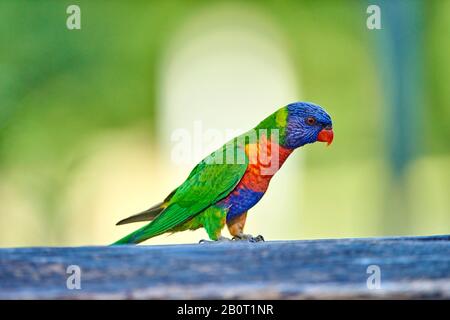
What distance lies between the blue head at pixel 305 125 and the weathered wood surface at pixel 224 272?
0.99m

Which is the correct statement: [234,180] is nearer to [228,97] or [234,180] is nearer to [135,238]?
[135,238]

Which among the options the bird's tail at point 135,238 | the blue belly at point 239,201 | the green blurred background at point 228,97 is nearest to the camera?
the bird's tail at point 135,238

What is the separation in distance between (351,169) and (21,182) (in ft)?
5.64

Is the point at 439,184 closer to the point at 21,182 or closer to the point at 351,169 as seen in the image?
the point at 351,169

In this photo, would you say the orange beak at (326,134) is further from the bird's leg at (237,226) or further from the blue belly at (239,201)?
the bird's leg at (237,226)

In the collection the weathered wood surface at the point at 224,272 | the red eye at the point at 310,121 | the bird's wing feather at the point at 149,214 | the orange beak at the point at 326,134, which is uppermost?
the red eye at the point at 310,121

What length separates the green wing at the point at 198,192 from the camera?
7.52 feet

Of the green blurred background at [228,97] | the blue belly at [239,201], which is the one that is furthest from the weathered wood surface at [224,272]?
the green blurred background at [228,97]

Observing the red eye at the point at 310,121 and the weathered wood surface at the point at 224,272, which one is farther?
the red eye at the point at 310,121

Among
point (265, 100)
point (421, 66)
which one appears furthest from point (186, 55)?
point (421, 66)

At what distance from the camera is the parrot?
232 centimetres

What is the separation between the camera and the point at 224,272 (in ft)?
5.01

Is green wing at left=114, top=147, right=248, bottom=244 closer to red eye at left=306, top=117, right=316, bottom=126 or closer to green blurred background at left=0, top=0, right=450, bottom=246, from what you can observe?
red eye at left=306, top=117, right=316, bottom=126

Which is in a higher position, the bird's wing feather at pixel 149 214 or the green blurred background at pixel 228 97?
the green blurred background at pixel 228 97
